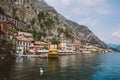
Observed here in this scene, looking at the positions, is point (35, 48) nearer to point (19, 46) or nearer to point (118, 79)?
point (19, 46)

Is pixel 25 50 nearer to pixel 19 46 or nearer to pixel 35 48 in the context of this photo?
pixel 19 46

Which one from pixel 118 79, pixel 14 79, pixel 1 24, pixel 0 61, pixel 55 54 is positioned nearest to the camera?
pixel 14 79

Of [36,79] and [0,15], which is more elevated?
[0,15]

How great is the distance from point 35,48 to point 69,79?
128 meters

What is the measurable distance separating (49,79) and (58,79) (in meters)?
2.01

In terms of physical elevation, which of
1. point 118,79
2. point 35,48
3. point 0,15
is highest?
point 0,15

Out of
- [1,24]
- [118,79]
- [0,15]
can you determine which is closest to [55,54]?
[1,24]

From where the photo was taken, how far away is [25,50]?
554 feet

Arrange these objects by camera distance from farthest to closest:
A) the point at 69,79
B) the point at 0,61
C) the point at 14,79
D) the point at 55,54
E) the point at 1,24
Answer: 1. the point at 55,54
2. the point at 1,24
3. the point at 0,61
4. the point at 69,79
5. the point at 14,79

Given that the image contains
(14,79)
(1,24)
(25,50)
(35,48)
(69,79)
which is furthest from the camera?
(35,48)

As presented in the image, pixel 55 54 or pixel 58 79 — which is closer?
pixel 58 79

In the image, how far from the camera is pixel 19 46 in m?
169

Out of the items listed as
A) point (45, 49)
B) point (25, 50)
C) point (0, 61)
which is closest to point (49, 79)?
point (0, 61)

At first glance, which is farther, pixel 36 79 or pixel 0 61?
pixel 0 61
